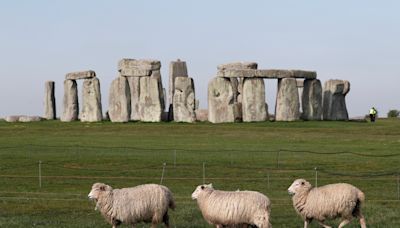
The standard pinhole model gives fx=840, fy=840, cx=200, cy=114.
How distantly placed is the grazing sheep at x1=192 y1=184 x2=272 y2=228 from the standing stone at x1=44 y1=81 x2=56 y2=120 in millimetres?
51875

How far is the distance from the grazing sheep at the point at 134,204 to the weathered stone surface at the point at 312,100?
43041 millimetres

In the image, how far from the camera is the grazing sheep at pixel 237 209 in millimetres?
16062

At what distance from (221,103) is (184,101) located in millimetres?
2819

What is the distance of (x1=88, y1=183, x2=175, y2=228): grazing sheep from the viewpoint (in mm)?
16875

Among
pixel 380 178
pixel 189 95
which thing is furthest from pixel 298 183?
pixel 189 95

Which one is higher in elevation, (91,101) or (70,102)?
(91,101)

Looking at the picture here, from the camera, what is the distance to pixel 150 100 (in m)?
58.4

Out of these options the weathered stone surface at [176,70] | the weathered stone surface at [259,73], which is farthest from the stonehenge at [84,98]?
the weathered stone surface at [259,73]

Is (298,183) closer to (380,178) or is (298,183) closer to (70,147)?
(380,178)

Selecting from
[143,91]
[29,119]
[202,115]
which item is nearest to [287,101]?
[202,115]

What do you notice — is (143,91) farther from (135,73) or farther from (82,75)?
(82,75)

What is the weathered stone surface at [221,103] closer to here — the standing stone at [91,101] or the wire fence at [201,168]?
the standing stone at [91,101]

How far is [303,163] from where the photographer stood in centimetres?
3344

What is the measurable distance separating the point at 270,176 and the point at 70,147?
13.1 m
